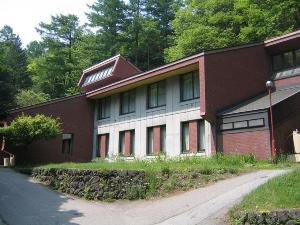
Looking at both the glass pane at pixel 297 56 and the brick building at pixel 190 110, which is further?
the glass pane at pixel 297 56

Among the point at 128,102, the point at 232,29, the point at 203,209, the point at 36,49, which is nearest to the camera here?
the point at 203,209

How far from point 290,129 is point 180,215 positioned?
1162cm

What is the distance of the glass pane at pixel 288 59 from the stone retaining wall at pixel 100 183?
13605 millimetres

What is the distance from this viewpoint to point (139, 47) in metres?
52.1

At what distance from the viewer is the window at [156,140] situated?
27141mm

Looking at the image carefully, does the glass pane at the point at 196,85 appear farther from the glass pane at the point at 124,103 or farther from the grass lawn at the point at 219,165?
the glass pane at the point at 124,103

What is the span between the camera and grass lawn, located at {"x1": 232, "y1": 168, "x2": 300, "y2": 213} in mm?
10609

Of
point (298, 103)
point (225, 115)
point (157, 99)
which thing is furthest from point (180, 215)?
point (157, 99)

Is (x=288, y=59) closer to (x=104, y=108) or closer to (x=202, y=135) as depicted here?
(x=202, y=135)

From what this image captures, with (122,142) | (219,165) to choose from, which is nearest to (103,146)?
(122,142)

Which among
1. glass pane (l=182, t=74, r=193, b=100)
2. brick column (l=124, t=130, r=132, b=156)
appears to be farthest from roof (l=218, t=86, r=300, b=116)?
brick column (l=124, t=130, r=132, b=156)

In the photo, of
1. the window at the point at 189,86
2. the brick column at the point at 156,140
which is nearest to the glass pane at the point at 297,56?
the window at the point at 189,86

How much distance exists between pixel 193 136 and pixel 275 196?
536 inches

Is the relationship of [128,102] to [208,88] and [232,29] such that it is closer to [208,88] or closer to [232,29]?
[208,88]
